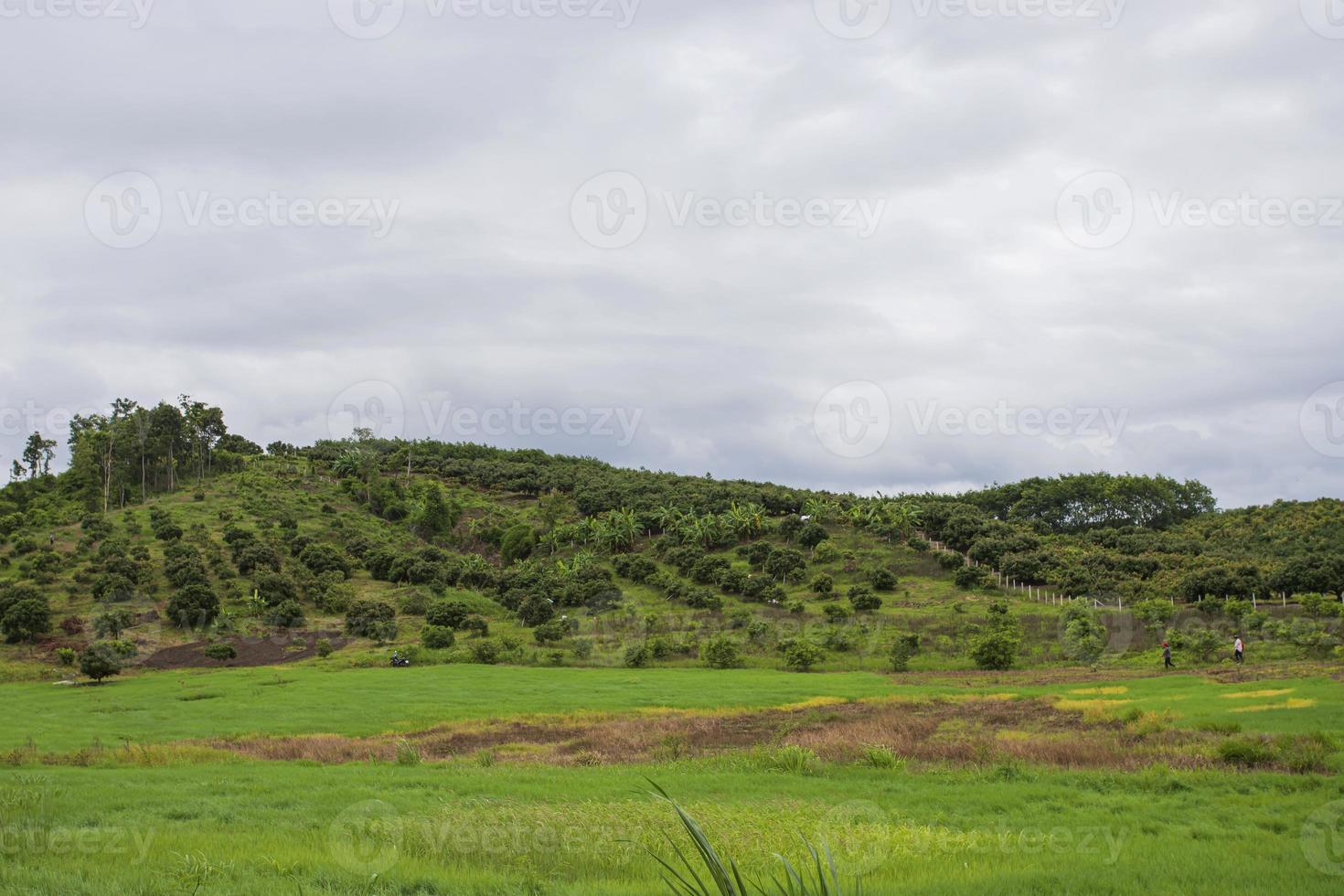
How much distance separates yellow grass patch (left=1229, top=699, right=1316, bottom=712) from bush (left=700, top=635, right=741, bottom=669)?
121ft

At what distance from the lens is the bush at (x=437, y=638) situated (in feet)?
218

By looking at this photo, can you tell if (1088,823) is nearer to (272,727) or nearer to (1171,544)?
(272,727)

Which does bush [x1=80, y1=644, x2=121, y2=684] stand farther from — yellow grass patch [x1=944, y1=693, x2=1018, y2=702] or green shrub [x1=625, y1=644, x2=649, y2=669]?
yellow grass patch [x1=944, y1=693, x2=1018, y2=702]

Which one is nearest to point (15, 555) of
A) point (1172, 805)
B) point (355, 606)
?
point (355, 606)

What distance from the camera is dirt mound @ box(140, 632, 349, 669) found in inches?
2288

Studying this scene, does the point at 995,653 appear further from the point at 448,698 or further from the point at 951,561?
the point at 951,561

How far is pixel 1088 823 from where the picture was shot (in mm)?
15391

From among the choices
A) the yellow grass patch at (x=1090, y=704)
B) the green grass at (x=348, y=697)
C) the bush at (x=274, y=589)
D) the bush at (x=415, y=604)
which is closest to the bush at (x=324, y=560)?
the bush at (x=274, y=589)

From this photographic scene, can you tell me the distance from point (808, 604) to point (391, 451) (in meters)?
111

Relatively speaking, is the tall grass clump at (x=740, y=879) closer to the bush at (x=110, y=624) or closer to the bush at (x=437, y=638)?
the bush at (x=437, y=638)

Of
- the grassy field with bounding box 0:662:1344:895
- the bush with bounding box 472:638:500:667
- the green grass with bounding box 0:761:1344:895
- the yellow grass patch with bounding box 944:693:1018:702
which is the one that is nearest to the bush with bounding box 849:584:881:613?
the bush with bounding box 472:638:500:667

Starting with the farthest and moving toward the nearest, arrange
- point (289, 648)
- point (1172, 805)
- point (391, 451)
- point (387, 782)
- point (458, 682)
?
point (391, 451) → point (289, 648) → point (458, 682) → point (387, 782) → point (1172, 805)

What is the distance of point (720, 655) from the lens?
199ft

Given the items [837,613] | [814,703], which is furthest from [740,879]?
[837,613]
